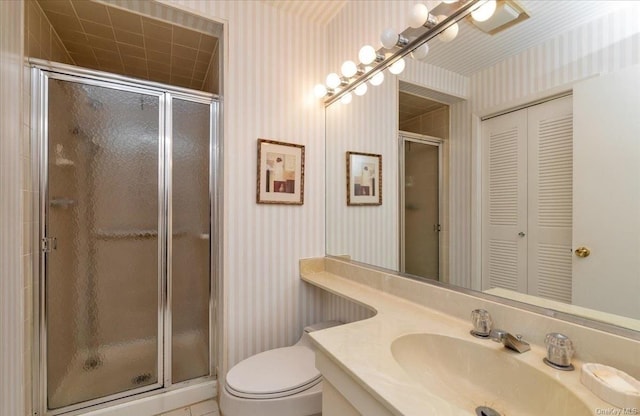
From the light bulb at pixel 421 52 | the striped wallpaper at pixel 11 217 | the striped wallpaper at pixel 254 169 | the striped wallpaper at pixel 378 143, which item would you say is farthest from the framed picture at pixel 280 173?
the striped wallpaper at pixel 11 217

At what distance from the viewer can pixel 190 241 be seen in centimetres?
170

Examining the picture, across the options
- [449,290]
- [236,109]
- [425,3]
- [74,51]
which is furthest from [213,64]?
[449,290]

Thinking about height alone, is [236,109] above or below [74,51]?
below

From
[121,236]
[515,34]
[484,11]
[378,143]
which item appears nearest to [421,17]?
[484,11]

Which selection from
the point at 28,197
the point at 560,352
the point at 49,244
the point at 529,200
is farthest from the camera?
the point at 49,244

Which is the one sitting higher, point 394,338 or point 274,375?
point 394,338

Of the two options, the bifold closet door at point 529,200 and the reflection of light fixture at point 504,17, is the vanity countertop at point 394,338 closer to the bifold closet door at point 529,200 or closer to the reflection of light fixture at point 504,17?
the bifold closet door at point 529,200

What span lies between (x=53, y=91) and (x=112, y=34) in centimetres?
65

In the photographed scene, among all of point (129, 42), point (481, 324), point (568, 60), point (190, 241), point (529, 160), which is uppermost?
point (129, 42)

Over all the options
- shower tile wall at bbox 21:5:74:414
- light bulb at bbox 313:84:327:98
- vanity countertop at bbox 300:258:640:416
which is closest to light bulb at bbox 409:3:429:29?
light bulb at bbox 313:84:327:98

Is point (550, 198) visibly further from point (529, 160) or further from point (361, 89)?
point (361, 89)

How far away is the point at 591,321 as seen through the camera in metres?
0.69

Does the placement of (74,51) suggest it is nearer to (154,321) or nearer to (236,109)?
(236,109)

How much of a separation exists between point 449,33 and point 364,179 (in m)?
0.77
